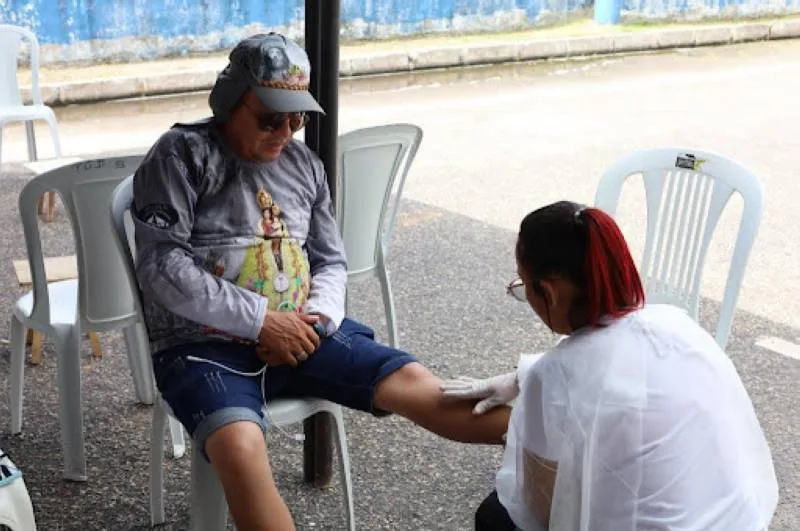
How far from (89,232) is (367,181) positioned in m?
0.90

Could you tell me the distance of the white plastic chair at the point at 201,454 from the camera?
2.27m

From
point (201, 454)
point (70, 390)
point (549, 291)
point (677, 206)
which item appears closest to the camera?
point (549, 291)

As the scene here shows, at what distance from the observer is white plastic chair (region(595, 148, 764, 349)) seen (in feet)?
9.59

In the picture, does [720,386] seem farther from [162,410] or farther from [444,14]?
[444,14]

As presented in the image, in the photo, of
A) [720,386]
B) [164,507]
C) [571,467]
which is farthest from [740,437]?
[164,507]

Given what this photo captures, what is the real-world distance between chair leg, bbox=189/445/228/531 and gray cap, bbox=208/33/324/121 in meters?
0.78

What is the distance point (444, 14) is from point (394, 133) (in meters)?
9.09

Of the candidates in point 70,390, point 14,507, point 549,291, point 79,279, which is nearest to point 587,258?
point 549,291

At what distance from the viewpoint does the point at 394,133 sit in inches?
131

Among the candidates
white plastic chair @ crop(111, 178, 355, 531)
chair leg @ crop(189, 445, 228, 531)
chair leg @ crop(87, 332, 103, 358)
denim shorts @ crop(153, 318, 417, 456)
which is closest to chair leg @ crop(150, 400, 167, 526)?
white plastic chair @ crop(111, 178, 355, 531)

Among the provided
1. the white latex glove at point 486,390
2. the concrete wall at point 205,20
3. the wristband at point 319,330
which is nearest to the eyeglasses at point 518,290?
the white latex glove at point 486,390

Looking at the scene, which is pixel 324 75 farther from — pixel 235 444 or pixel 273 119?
pixel 235 444

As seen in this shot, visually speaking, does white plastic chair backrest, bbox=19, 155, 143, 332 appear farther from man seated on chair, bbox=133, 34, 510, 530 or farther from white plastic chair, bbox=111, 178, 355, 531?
man seated on chair, bbox=133, 34, 510, 530

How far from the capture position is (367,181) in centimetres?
333
